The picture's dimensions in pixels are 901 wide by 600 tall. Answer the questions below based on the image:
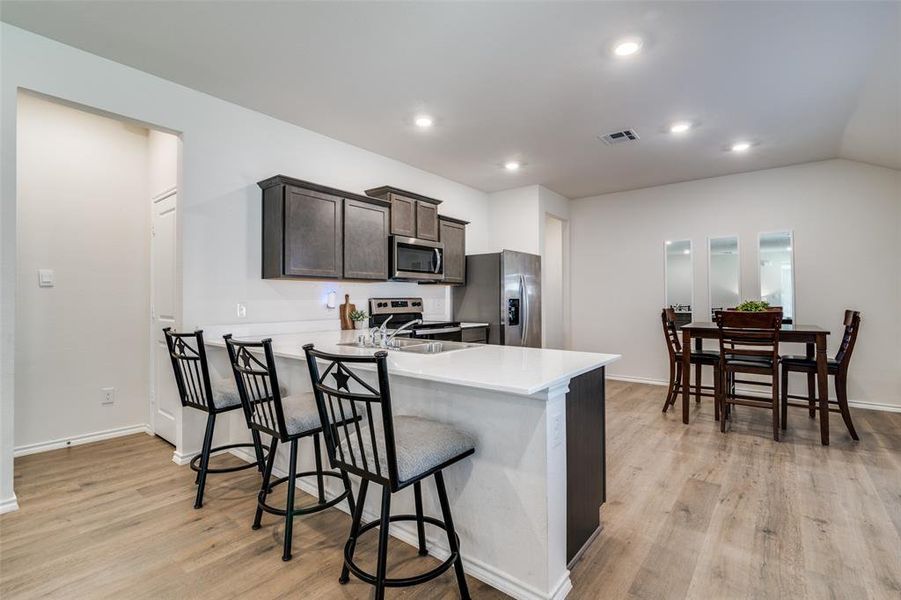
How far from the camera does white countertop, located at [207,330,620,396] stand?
1.47 metres

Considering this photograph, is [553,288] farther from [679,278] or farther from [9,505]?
[9,505]

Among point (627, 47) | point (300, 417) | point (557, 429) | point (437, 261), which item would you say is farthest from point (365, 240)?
point (557, 429)

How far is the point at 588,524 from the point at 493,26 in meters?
2.63

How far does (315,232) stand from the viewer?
133 inches

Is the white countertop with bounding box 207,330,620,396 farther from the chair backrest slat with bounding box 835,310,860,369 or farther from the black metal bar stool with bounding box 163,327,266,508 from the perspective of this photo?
the chair backrest slat with bounding box 835,310,860,369

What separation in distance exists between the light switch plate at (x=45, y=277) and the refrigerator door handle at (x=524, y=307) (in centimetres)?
433

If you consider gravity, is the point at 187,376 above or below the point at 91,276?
below

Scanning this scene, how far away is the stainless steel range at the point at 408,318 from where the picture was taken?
4.12 meters

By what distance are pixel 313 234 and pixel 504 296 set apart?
2294mm

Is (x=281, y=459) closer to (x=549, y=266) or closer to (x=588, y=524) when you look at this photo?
(x=588, y=524)

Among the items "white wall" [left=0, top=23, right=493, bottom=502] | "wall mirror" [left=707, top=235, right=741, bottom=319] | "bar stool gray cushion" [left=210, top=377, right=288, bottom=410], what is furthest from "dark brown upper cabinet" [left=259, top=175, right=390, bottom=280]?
"wall mirror" [left=707, top=235, right=741, bottom=319]

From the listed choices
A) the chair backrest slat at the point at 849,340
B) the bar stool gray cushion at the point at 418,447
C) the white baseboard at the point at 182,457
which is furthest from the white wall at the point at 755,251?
the white baseboard at the point at 182,457

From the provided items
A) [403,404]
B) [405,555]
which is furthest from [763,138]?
Answer: [405,555]

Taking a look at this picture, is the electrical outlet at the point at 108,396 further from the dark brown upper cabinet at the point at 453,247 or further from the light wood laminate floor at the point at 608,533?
the dark brown upper cabinet at the point at 453,247
